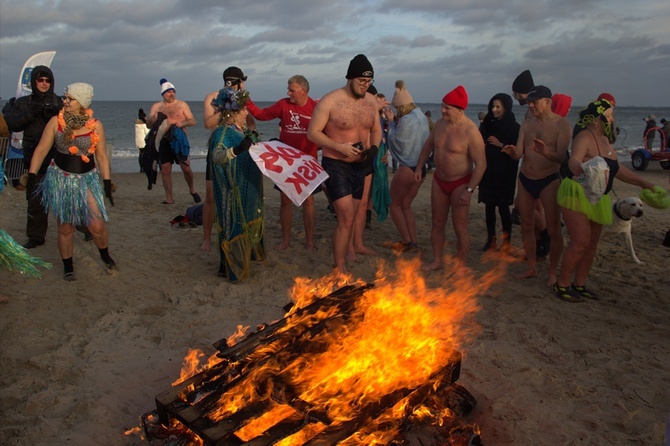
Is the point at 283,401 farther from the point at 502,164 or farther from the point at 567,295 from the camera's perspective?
the point at 502,164

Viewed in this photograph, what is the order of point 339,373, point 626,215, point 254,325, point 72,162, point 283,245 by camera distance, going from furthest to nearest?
1. point 283,245
2. point 626,215
3. point 72,162
4. point 254,325
5. point 339,373

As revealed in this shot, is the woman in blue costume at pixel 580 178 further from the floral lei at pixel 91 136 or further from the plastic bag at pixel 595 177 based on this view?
the floral lei at pixel 91 136

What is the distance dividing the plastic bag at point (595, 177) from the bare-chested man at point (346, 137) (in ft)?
6.78

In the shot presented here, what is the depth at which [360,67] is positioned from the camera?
531cm

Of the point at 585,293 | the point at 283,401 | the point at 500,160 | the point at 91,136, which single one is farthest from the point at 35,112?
the point at 585,293

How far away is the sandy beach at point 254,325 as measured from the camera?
10.6 ft

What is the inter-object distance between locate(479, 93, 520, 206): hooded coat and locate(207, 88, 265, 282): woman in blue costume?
295cm

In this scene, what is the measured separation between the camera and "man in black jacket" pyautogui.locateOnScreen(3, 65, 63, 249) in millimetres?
6172

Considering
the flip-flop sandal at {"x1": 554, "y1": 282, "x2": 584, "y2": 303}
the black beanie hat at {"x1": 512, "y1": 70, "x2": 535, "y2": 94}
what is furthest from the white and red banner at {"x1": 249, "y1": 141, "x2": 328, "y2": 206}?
the black beanie hat at {"x1": 512, "y1": 70, "x2": 535, "y2": 94}

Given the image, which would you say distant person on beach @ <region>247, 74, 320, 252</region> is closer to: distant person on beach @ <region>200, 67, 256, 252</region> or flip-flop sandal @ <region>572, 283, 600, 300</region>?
distant person on beach @ <region>200, 67, 256, 252</region>

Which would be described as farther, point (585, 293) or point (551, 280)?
point (551, 280)

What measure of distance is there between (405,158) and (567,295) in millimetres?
2664

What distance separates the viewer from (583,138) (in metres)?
4.91

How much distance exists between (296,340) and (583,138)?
339 cm
